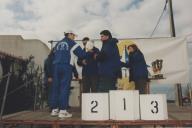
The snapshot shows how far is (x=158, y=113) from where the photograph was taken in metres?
5.91

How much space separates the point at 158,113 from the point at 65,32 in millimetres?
2589

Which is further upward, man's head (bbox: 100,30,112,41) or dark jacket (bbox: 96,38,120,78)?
man's head (bbox: 100,30,112,41)

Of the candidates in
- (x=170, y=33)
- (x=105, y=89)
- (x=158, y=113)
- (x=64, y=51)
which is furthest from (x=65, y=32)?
(x=170, y=33)

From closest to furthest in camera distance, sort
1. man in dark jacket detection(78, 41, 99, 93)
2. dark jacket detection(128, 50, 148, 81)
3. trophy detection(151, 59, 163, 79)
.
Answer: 1. dark jacket detection(128, 50, 148, 81)
2. man in dark jacket detection(78, 41, 99, 93)
3. trophy detection(151, 59, 163, 79)

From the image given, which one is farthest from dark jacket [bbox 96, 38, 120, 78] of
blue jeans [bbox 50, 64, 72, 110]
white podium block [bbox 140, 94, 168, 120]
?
white podium block [bbox 140, 94, 168, 120]

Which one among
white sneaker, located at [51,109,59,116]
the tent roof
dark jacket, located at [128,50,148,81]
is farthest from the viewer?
the tent roof

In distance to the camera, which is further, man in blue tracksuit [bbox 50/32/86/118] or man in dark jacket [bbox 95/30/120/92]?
man in blue tracksuit [bbox 50/32/86/118]

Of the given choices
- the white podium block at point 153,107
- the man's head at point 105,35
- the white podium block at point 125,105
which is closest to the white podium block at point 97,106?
the white podium block at point 125,105

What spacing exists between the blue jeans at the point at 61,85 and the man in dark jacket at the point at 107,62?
2.30 ft

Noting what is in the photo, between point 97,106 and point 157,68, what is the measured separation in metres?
6.12

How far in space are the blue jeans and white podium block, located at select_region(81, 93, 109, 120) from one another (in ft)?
3.00

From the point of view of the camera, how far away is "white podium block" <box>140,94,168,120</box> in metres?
5.91

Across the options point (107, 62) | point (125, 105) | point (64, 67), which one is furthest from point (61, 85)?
point (125, 105)

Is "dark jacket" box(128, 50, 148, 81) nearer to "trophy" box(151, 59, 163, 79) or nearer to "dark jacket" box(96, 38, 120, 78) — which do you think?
"dark jacket" box(96, 38, 120, 78)
